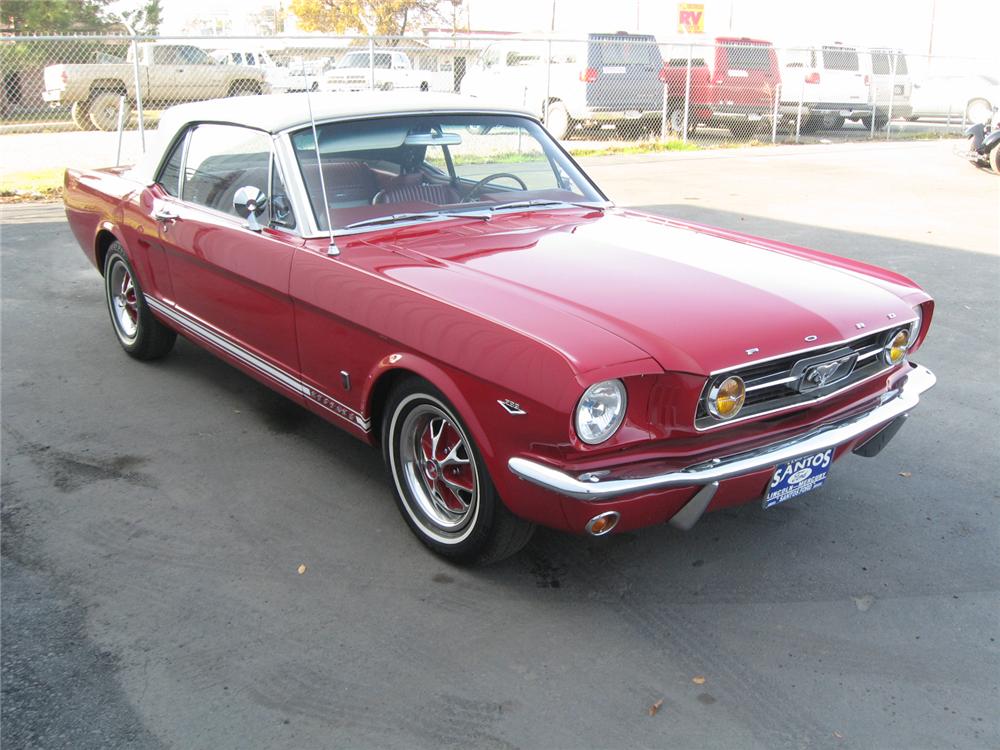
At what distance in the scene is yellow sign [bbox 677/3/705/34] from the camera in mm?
41625

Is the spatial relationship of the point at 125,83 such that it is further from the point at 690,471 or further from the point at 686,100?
the point at 690,471

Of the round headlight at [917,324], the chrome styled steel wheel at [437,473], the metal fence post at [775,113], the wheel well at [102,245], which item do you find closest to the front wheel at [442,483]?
the chrome styled steel wheel at [437,473]

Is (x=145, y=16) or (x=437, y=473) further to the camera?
(x=145, y=16)

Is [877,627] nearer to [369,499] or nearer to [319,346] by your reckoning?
[369,499]

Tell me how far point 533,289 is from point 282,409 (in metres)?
2.20

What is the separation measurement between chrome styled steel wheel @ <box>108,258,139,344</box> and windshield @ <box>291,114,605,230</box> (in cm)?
209

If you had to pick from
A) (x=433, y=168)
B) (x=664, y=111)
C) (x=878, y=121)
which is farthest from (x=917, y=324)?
(x=878, y=121)

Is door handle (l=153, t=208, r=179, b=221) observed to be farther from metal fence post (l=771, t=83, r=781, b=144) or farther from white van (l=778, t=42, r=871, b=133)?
white van (l=778, t=42, r=871, b=133)

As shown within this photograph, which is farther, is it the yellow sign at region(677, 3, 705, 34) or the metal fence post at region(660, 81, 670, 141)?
the yellow sign at region(677, 3, 705, 34)

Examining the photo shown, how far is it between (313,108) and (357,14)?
3686 cm

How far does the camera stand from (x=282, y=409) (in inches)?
197

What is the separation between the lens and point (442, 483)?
3.51 m

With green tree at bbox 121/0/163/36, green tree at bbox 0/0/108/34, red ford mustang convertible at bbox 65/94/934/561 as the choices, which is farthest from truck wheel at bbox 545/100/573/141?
green tree at bbox 121/0/163/36

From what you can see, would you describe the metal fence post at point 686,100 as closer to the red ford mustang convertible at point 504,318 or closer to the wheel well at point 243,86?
the wheel well at point 243,86
